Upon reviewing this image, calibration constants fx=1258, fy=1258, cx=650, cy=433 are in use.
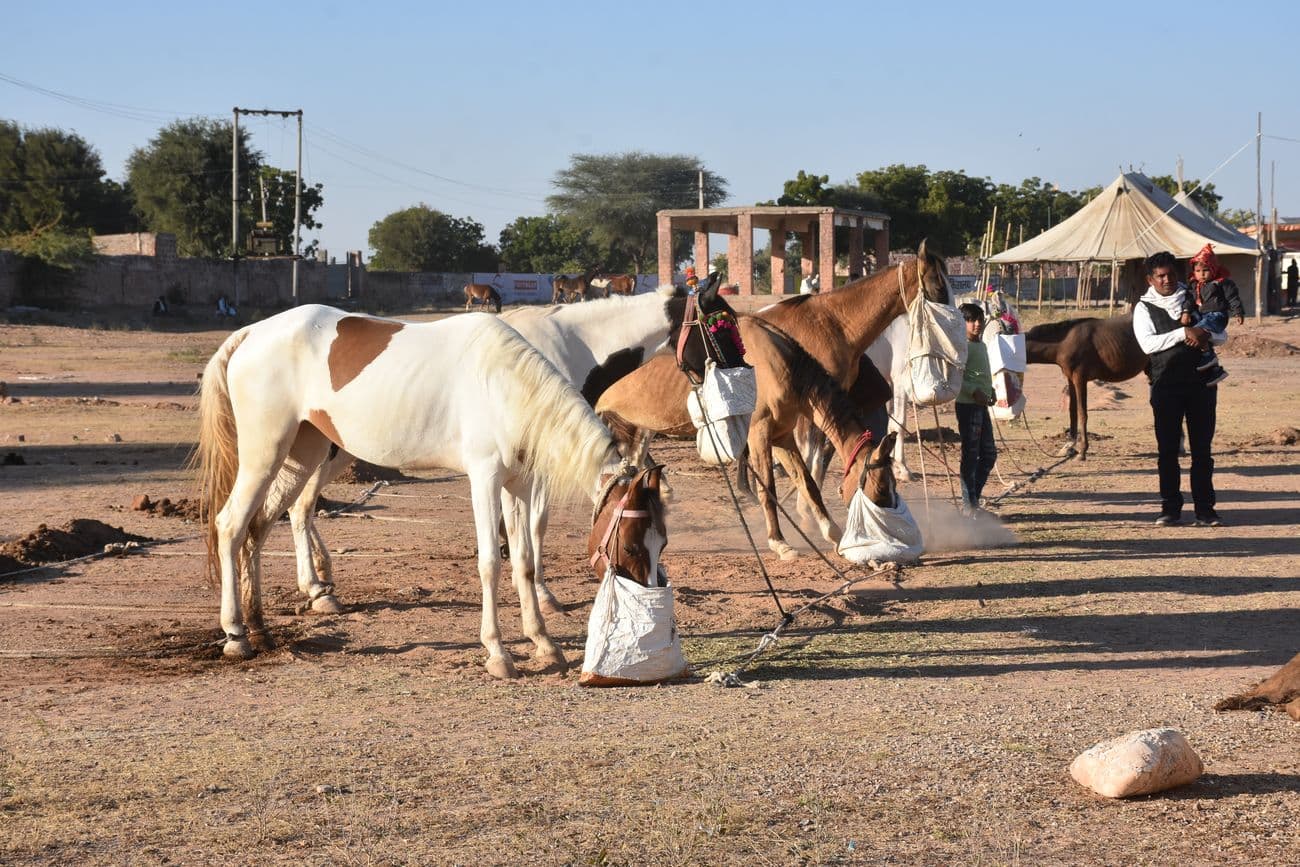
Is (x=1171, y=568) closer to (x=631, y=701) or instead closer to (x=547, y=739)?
(x=631, y=701)

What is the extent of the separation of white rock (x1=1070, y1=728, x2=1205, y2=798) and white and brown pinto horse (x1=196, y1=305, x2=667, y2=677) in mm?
2083

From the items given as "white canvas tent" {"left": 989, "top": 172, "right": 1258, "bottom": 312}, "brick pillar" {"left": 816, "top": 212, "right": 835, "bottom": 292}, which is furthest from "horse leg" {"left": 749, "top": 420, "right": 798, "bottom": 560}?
"white canvas tent" {"left": 989, "top": 172, "right": 1258, "bottom": 312}

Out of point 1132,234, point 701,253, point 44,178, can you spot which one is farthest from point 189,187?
point 1132,234

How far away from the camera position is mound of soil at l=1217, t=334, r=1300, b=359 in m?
29.5

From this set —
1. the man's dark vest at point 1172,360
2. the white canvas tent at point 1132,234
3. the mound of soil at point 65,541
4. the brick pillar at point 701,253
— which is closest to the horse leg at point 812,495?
the man's dark vest at point 1172,360

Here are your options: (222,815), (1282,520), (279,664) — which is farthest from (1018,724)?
(1282,520)

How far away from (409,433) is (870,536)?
3.41 meters

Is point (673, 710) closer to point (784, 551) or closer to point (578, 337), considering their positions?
point (578, 337)

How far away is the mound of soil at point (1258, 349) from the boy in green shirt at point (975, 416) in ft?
69.0

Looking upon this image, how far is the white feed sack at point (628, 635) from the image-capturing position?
5.55 m

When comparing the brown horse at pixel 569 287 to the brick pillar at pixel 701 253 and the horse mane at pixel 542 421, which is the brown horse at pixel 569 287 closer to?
the brick pillar at pixel 701 253

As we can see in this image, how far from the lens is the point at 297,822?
3.96 meters

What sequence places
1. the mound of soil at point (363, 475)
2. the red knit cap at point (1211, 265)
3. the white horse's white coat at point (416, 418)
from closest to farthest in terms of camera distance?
the white horse's white coat at point (416, 418), the red knit cap at point (1211, 265), the mound of soil at point (363, 475)

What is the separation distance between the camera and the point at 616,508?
5.56 m
